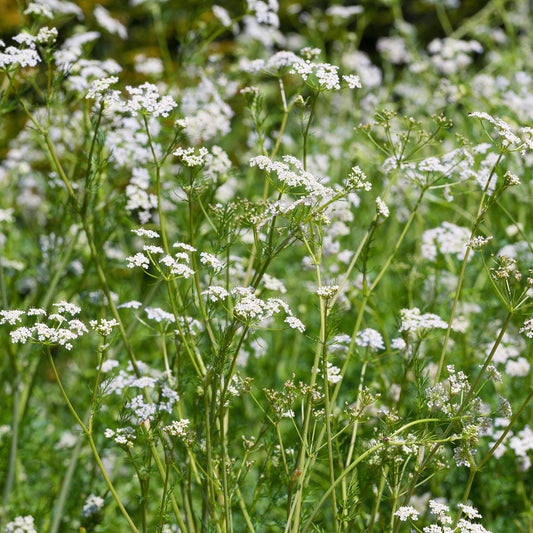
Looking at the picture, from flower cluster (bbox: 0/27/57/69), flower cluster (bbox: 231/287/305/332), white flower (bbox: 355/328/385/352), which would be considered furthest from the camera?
white flower (bbox: 355/328/385/352)

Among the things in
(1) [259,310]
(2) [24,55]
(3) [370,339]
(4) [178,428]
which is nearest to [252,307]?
(1) [259,310]

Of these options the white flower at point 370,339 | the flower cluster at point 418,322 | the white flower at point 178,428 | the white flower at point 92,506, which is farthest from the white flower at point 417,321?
the white flower at point 92,506

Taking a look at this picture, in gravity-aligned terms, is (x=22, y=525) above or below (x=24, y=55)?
below

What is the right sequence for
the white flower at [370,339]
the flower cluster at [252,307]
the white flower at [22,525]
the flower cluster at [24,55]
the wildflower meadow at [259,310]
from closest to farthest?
the flower cluster at [252,307]
the wildflower meadow at [259,310]
the flower cluster at [24,55]
the white flower at [370,339]
the white flower at [22,525]

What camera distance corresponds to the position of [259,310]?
6.31ft

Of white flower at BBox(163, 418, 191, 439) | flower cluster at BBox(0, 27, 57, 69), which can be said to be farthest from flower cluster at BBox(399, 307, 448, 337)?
flower cluster at BBox(0, 27, 57, 69)

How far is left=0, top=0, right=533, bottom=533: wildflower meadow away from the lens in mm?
2107

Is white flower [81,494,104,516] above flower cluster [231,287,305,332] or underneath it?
underneath

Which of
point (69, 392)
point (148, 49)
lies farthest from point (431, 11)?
point (69, 392)

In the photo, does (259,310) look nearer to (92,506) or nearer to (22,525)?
(92,506)

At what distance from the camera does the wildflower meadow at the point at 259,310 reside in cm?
211

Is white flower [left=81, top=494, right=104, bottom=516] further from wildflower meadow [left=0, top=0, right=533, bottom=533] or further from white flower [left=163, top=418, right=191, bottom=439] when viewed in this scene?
white flower [left=163, top=418, right=191, bottom=439]

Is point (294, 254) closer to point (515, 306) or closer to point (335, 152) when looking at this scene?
point (335, 152)

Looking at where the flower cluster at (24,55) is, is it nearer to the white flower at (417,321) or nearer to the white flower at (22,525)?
the white flower at (417,321)
